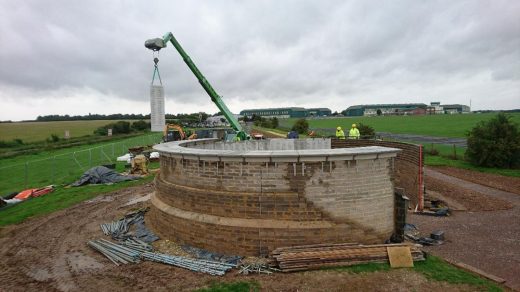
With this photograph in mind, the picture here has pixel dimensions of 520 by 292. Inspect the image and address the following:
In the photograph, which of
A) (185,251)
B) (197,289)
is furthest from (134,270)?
(197,289)

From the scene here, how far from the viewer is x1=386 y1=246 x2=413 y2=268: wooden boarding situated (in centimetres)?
654

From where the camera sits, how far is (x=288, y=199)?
7117mm

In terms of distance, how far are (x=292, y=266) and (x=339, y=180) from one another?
80.3 inches

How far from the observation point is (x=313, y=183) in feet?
→ 23.4

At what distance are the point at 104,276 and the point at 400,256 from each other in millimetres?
5797

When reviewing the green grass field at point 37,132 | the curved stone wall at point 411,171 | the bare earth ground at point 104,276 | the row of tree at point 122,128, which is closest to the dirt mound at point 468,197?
the curved stone wall at point 411,171

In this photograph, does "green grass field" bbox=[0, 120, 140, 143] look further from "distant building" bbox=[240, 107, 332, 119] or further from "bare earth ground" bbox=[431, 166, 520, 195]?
"distant building" bbox=[240, 107, 332, 119]

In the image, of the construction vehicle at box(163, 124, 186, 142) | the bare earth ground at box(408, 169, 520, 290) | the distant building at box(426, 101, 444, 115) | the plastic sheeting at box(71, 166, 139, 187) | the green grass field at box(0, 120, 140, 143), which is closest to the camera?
the bare earth ground at box(408, 169, 520, 290)

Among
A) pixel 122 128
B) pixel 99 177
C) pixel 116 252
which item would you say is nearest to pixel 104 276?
pixel 116 252

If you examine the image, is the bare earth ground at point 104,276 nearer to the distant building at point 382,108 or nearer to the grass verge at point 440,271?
the grass verge at point 440,271

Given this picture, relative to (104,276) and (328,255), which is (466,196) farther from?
(104,276)

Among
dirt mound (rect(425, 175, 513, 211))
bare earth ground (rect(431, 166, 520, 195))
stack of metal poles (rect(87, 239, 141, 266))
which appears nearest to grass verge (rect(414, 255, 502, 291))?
dirt mound (rect(425, 175, 513, 211))

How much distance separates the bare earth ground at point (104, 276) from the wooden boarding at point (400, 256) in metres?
0.22

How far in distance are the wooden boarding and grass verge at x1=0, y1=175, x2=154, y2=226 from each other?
35.9ft
